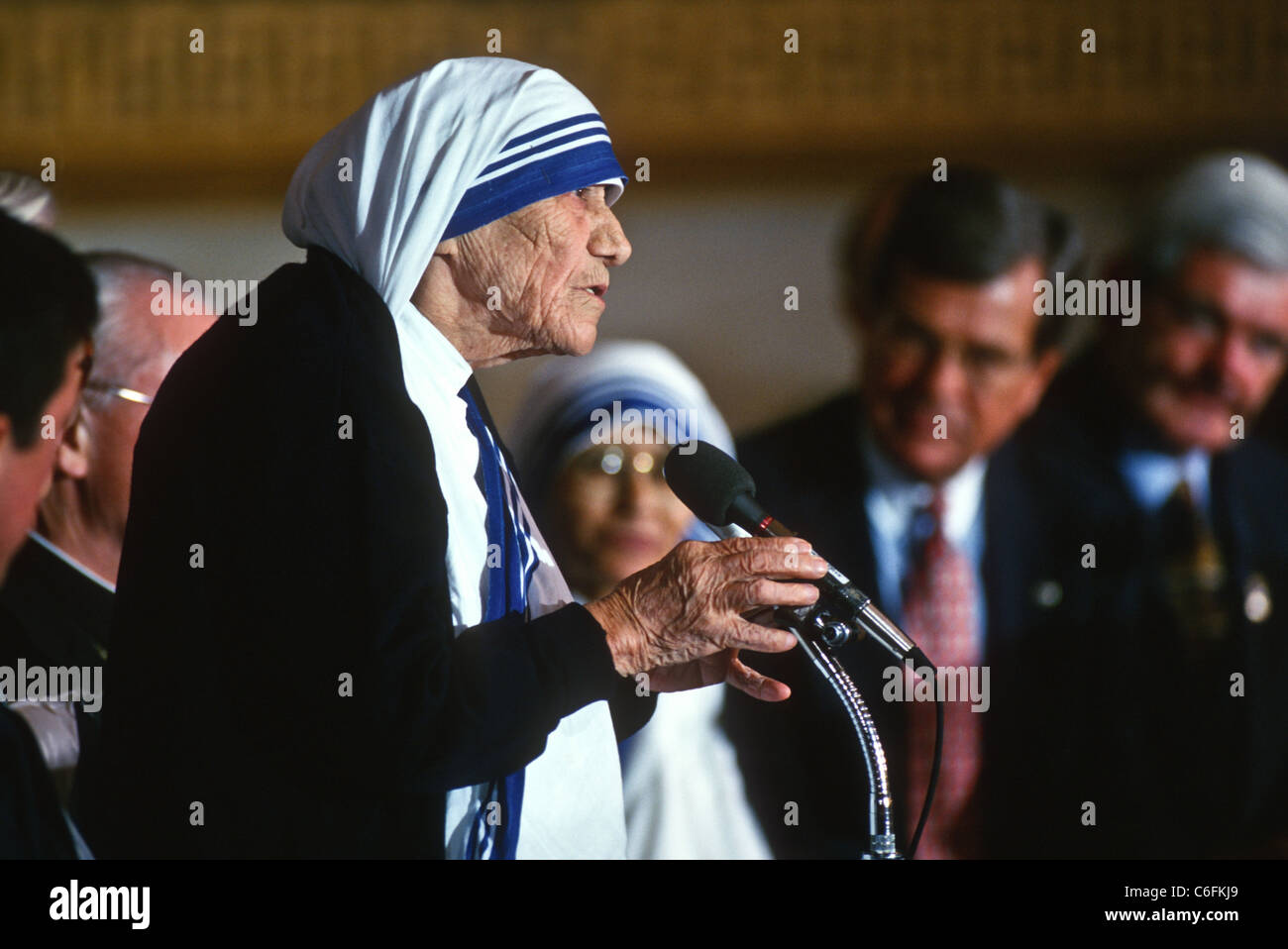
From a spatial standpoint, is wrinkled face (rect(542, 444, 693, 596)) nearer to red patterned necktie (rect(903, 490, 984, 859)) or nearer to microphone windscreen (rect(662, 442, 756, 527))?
red patterned necktie (rect(903, 490, 984, 859))

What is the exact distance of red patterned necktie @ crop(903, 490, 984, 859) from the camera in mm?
→ 3160

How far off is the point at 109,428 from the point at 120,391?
0.26 feet

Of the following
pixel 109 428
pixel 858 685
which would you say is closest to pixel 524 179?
pixel 109 428

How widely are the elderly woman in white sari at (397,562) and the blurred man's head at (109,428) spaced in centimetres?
84

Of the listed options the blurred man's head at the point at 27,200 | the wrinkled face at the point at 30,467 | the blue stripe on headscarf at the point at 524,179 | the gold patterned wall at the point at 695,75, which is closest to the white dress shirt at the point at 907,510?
the gold patterned wall at the point at 695,75

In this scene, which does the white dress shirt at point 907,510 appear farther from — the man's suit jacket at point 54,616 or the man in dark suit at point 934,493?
the man's suit jacket at point 54,616

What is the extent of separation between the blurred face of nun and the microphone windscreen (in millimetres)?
270

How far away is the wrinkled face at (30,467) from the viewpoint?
2744 millimetres

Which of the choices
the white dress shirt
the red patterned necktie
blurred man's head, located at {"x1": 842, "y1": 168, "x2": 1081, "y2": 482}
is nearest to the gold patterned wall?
blurred man's head, located at {"x1": 842, "y1": 168, "x2": 1081, "y2": 482}

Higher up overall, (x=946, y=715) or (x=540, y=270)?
(x=540, y=270)

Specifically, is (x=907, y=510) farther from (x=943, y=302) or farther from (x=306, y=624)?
(x=306, y=624)

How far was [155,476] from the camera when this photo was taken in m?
1.86

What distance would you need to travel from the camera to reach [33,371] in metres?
2.72

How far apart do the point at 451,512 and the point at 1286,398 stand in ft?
8.08
